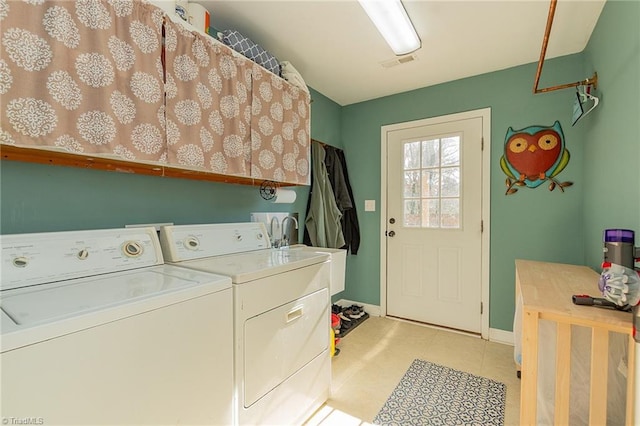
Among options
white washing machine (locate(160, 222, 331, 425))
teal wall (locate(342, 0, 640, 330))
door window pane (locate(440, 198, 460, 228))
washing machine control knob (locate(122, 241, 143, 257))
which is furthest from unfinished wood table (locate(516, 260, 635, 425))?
washing machine control knob (locate(122, 241, 143, 257))

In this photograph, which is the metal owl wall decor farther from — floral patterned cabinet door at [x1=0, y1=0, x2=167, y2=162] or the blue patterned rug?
floral patterned cabinet door at [x1=0, y1=0, x2=167, y2=162]

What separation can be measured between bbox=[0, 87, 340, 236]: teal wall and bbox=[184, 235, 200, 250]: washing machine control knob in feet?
0.77

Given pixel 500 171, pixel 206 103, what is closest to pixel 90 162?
pixel 206 103

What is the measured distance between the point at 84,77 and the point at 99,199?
60 centimetres

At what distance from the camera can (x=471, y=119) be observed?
2.71 metres

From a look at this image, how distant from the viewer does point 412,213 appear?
3.03 metres

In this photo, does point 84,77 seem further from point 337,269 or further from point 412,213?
point 412,213

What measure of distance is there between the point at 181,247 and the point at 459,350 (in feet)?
7.82

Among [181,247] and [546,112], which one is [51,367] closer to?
[181,247]

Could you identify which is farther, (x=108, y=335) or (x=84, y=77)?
(x=84, y=77)

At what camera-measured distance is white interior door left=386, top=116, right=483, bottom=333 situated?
272cm

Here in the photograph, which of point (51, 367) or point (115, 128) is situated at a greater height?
point (115, 128)

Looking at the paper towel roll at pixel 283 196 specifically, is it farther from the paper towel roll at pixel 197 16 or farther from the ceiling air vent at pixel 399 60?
the ceiling air vent at pixel 399 60

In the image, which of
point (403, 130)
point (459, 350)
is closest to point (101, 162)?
point (403, 130)
